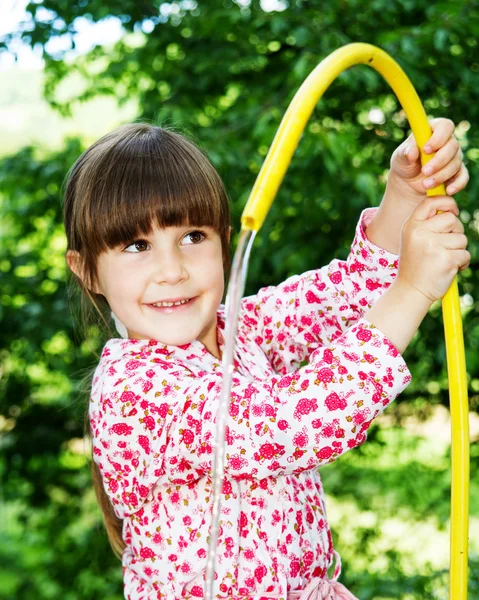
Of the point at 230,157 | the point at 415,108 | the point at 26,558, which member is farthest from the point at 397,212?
the point at 26,558

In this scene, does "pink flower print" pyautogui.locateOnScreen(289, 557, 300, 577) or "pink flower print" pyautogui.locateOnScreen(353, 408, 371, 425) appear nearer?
"pink flower print" pyautogui.locateOnScreen(353, 408, 371, 425)

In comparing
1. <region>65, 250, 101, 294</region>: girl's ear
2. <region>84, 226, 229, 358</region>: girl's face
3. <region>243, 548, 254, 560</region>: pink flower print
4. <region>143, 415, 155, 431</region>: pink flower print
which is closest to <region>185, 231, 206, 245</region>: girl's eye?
<region>84, 226, 229, 358</region>: girl's face

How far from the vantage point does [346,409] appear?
51.9 inches

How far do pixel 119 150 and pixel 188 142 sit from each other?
157 millimetres

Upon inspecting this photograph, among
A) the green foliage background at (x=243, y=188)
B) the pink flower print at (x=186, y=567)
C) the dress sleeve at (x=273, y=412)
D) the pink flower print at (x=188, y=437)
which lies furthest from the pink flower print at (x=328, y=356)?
the green foliage background at (x=243, y=188)

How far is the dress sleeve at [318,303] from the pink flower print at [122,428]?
409mm

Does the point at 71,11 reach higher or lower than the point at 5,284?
higher

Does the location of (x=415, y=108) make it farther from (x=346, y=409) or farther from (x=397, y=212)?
(x=346, y=409)

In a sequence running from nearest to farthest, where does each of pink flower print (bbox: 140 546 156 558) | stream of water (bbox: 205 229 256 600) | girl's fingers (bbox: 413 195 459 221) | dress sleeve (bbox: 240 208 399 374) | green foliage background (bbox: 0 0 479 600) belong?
stream of water (bbox: 205 229 256 600)
girl's fingers (bbox: 413 195 459 221)
pink flower print (bbox: 140 546 156 558)
dress sleeve (bbox: 240 208 399 374)
green foliage background (bbox: 0 0 479 600)

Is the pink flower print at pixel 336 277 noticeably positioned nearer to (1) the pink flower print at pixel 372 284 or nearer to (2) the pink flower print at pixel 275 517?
(1) the pink flower print at pixel 372 284

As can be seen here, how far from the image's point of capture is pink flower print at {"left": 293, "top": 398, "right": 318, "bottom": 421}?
4.35ft

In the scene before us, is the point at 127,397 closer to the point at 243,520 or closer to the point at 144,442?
the point at 144,442

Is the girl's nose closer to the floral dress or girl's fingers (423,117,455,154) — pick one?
the floral dress

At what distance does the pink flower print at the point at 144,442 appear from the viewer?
147 centimetres
